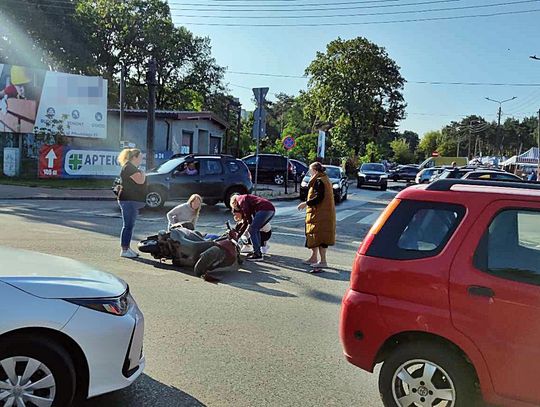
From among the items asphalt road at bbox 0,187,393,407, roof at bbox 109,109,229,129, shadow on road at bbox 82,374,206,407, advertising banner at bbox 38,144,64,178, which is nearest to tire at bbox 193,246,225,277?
asphalt road at bbox 0,187,393,407

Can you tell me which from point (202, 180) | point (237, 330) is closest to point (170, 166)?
point (202, 180)

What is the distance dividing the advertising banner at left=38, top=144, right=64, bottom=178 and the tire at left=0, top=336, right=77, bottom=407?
22.5 m

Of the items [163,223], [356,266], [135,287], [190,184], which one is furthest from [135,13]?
[356,266]

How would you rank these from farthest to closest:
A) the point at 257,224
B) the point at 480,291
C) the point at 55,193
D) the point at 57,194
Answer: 1. the point at 55,193
2. the point at 57,194
3. the point at 257,224
4. the point at 480,291

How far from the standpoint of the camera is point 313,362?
182 inches

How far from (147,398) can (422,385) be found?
1.90m

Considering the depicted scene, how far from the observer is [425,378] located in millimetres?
3367

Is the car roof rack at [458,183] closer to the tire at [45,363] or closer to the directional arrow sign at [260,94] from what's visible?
the tire at [45,363]

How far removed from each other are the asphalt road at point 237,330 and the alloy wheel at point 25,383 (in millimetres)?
515

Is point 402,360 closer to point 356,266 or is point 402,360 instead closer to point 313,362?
point 356,266

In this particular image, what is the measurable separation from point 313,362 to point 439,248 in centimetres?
175

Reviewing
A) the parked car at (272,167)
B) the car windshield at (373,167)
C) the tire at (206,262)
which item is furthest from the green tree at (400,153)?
the tire at (206,262)

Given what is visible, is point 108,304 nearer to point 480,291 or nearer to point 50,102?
point 480,291

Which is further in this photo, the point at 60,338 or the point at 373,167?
the point at 373,167
